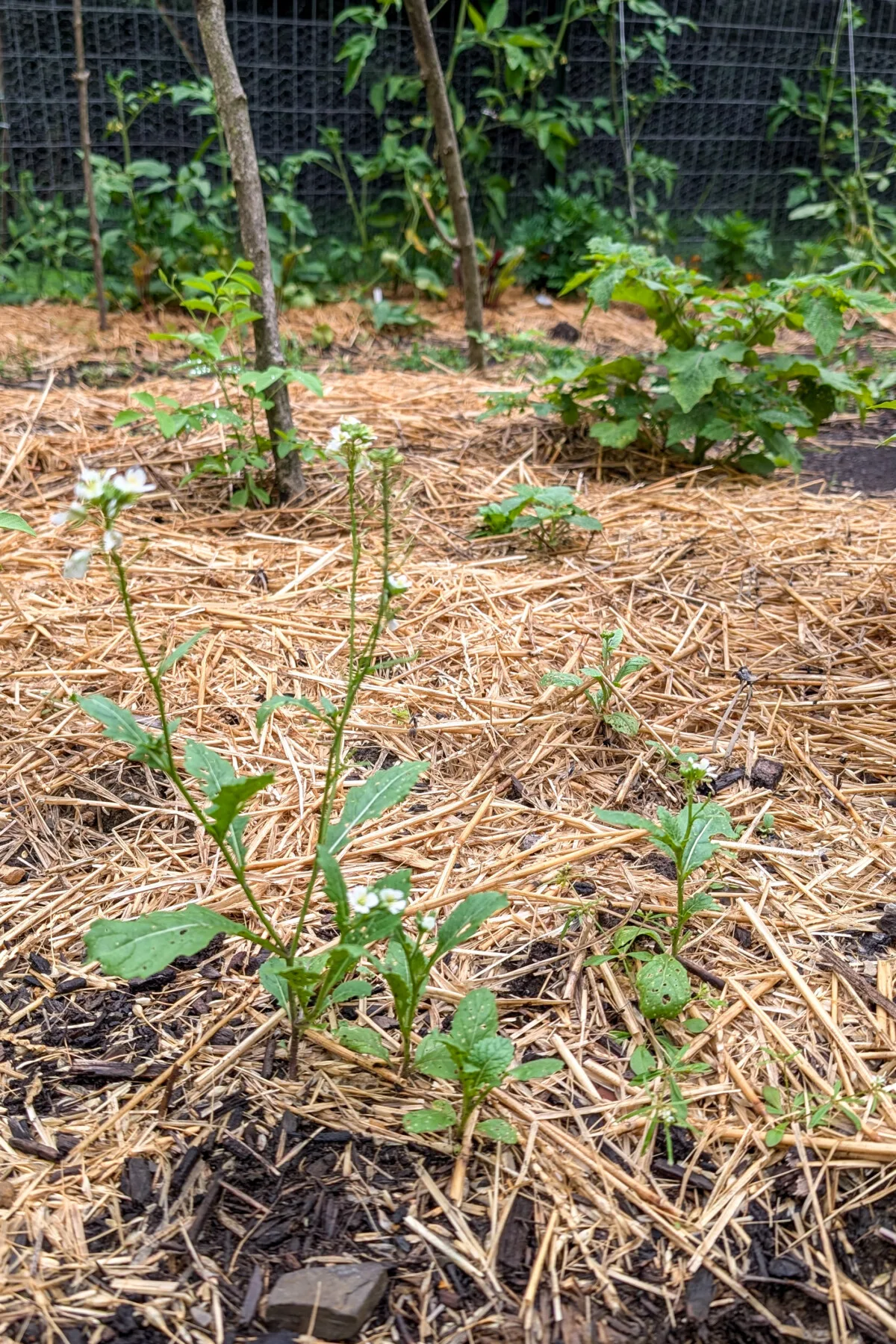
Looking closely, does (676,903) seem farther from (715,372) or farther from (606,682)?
(715,372)

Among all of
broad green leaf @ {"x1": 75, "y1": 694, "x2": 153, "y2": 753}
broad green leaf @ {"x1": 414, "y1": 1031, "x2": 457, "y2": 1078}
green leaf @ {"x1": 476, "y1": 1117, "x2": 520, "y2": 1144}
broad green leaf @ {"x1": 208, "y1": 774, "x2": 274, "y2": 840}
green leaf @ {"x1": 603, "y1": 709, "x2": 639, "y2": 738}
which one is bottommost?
green leaf @ {"x1": 476, "y1": 1117, "x2": 520, "y2": 1144}

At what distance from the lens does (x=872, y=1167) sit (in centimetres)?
105

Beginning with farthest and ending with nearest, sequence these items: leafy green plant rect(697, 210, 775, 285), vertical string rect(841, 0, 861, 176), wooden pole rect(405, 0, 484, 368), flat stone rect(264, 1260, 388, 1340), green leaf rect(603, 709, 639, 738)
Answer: vertical string rect(841, 0, 861, 176), leafy green plant rect(697, 210, 775, 285), wooden pole rect(405, 0, 484, 368), green leaf rect(603, 709, 639, 738), flat stone rect(264, 1260, 388, 1340)

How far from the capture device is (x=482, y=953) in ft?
4.36

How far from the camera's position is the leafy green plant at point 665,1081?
108 centimetres

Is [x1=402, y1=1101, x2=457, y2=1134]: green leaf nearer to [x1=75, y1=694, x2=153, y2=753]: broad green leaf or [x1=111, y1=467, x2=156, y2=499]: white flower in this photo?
[x1=75, y1=694, x2=153, y2=753]: broad green leaf

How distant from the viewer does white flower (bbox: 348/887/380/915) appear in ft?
3.45

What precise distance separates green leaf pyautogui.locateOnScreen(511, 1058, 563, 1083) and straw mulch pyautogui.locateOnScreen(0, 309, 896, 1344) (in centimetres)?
6

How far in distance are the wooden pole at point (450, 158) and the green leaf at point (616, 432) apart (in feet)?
3.48

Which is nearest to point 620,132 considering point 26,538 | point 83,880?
point 26,538

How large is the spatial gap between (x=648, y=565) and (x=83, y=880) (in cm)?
140

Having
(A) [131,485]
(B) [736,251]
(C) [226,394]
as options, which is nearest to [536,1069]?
(A) [131,485]

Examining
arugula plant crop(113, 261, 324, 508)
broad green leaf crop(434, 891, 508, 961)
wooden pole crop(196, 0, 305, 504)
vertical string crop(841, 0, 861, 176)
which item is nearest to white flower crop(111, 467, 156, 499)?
broad green leaf crop(434, 891, 508, 961)

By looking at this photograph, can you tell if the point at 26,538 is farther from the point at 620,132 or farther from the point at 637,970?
the point at 620,132
